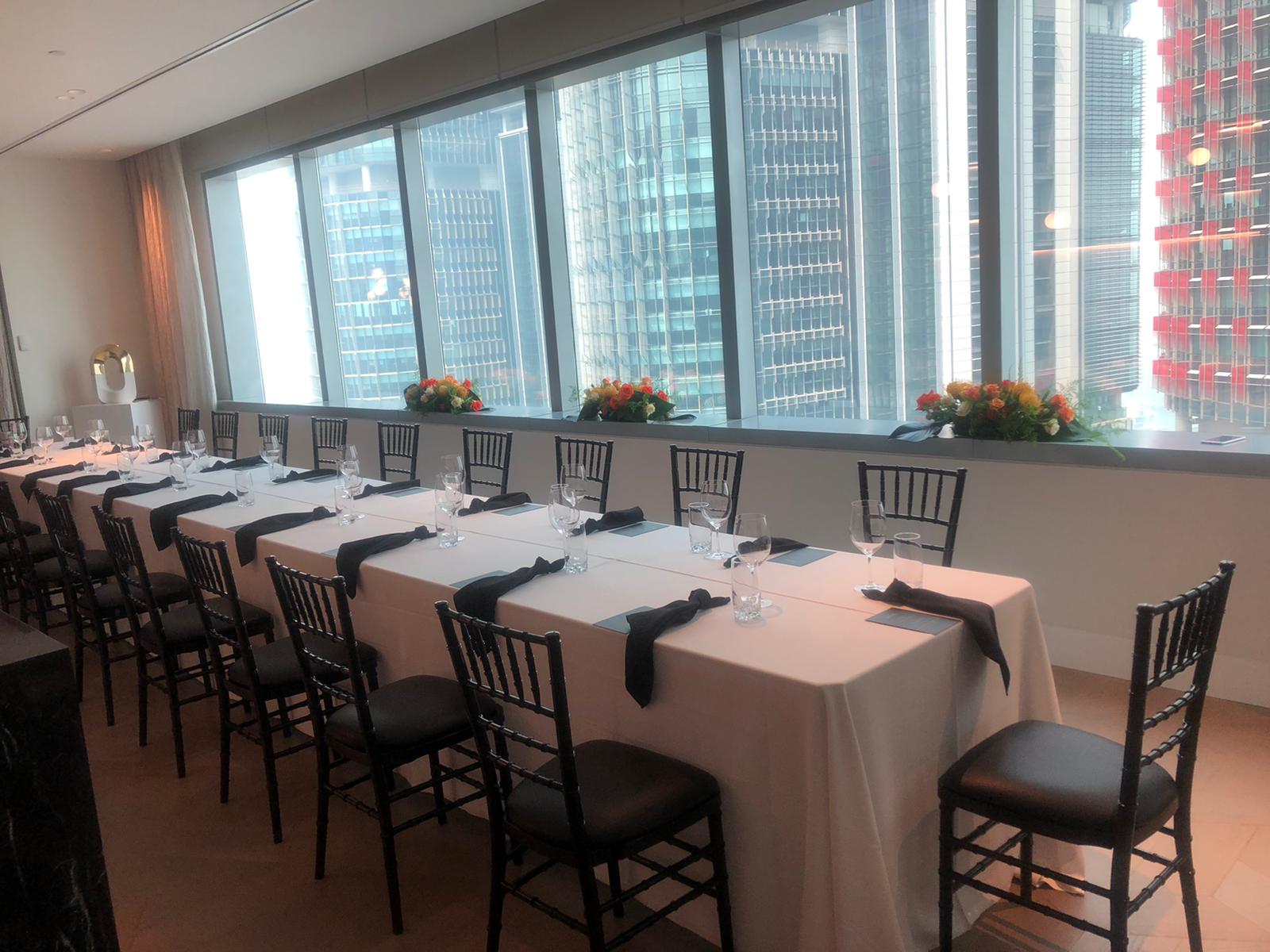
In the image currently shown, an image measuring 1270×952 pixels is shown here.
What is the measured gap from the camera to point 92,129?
7.89 m

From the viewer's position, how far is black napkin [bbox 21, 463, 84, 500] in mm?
5520

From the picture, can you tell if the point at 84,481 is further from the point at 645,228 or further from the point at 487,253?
the point at 645,228

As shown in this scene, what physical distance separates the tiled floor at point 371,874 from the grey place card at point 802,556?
102 centimetres

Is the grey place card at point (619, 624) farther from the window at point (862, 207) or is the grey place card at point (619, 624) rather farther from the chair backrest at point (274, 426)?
the chair backrest at point (274, 426)

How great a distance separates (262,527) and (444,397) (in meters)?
2.99

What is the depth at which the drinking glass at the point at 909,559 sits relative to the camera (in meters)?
2.44

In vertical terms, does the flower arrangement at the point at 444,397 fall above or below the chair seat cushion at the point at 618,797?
above

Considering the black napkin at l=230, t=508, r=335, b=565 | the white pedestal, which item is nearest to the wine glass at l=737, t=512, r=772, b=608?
the black napkin at l=230, t=508, r=335, b=565

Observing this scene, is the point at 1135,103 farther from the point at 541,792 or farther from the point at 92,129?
the point at 92,129

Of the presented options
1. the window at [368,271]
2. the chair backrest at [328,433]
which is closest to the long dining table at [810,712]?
the chair backrest at [328,433]

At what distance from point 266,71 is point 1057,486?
5.67 m

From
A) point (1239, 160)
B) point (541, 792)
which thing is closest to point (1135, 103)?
point (1239, 160)

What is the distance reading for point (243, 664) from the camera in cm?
316

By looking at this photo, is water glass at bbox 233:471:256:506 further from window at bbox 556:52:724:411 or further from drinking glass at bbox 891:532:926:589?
drinking glass at bbox 891:532:926:589
